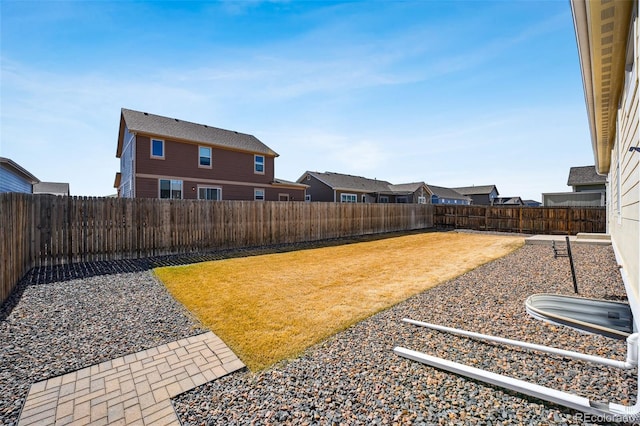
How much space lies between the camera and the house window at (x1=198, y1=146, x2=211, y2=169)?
19103 millimetres

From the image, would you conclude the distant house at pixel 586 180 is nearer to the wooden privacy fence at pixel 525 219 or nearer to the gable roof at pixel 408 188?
the wooden privacy fence at pixel 525 219

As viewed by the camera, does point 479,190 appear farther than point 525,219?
Yes

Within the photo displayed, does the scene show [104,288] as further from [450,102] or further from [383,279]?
[450,102]

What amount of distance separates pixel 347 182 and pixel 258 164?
12.6m

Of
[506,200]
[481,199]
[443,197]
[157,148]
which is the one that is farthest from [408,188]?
[506,200]

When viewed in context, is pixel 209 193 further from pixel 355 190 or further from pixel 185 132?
pixel 355 190

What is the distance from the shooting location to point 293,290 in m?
5.79

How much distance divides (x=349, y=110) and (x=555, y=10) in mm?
9568

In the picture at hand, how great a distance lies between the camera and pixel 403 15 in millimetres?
8539

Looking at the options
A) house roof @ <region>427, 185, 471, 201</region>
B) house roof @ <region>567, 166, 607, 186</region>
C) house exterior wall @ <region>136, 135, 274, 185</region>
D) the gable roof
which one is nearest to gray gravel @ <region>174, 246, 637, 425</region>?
house exterior wall @ <region>136, 135, 274, 185</region>

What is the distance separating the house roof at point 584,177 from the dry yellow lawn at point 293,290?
21025 mm

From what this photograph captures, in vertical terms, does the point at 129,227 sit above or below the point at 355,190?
below

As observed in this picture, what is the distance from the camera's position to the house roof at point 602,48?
3.26m

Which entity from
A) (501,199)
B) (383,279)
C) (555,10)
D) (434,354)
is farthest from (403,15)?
(501,199)
